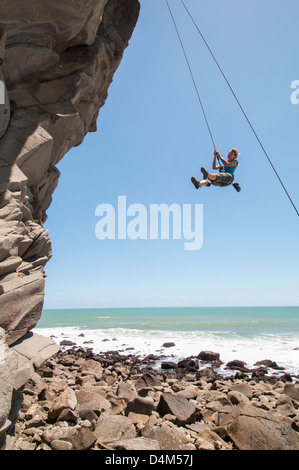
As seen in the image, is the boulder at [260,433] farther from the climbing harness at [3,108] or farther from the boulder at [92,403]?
the climbing harness at [3,108]

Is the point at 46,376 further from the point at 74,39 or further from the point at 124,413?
the point at 74,39

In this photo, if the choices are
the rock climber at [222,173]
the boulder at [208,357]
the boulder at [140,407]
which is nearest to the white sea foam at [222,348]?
the boulder at [208,357]

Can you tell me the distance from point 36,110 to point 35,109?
45 millimetres

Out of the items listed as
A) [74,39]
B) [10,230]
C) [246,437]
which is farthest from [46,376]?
[74,39]

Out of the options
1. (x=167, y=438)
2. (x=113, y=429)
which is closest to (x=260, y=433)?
(x=167, y=438)

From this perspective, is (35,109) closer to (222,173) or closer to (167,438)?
(222,173)

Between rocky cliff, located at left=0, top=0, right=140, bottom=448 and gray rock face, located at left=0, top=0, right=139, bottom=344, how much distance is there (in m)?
0.02

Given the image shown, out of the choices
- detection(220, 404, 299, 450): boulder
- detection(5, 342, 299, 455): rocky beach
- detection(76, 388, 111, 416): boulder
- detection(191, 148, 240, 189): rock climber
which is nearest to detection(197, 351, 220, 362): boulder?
detection(5, 342, 299, 455): rocky beach

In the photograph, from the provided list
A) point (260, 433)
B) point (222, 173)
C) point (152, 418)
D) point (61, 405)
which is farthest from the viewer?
point (222, 173)

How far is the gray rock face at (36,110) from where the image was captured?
22.7ft

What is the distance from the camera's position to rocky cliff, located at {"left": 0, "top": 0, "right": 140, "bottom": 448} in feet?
22.7

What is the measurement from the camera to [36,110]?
1026cm

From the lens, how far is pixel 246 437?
608 centimetres

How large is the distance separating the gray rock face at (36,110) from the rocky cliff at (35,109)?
2cm
